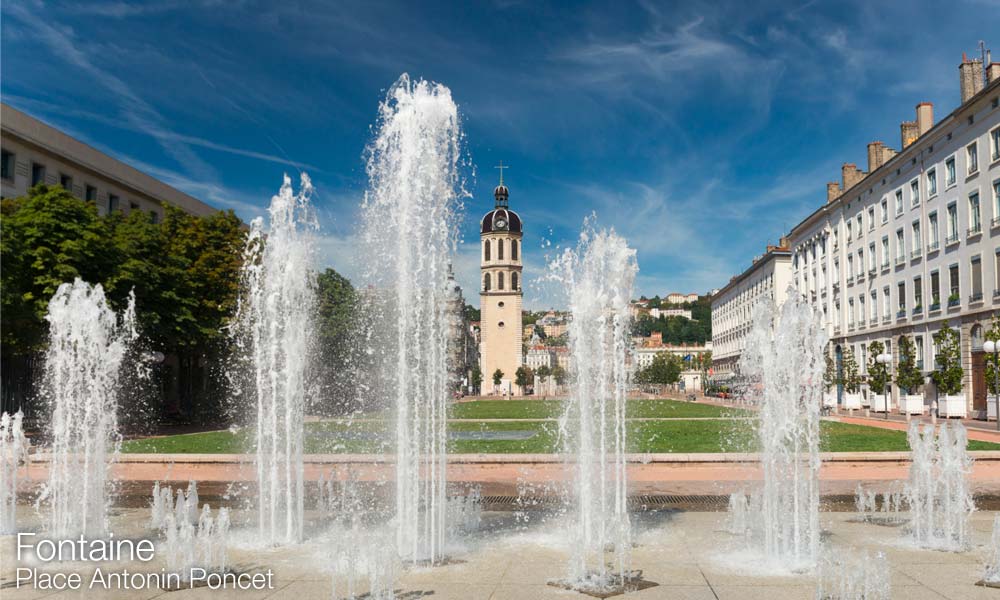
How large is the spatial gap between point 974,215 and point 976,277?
114 inches

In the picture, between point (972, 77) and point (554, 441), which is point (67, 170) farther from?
point (972, 77)

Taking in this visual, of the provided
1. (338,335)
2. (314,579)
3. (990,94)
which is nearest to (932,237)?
(990,94)

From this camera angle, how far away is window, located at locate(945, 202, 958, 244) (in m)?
38.2

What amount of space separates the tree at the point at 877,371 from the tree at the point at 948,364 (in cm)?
320

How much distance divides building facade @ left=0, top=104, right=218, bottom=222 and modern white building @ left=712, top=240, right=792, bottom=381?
163ft

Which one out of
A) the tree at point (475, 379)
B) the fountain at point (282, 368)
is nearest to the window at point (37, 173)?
the fountain at point (282, 368)

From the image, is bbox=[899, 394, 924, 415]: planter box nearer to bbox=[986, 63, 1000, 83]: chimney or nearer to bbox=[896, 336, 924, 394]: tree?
bbox=[896, 336, 924, 394]: tree

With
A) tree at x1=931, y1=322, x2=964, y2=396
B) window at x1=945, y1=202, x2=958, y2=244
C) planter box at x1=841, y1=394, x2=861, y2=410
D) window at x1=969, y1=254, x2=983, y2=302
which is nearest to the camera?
tree at x1=931, y1=322, x2=964, y2=396

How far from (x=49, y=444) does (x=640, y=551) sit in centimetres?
1942

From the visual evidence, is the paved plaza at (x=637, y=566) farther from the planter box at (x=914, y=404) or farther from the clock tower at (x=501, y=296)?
the clock tower at (x=501, y=296)

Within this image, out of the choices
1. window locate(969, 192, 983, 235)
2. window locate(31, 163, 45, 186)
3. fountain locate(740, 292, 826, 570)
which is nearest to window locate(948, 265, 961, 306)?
window locate(969, 192, 983, 235)

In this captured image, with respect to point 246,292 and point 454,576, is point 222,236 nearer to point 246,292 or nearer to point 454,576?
point 246,292

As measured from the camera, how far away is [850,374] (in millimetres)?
48531

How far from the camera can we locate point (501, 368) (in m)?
109
